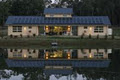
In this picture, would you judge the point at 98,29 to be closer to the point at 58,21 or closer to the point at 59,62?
the point at 58,21

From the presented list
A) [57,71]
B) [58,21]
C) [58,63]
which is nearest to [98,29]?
[58,21]

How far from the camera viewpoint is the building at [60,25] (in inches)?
2136

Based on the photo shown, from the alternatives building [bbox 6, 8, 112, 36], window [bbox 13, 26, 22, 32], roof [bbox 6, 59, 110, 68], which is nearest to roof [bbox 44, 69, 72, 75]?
roof [bbox 6, 59, 110, 68]

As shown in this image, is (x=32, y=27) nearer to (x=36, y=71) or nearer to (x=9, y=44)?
(x=9, y=44)

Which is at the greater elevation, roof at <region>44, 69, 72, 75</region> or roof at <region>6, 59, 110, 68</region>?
roof at <region>44, 69, 72, 75</region>

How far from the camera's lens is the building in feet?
178

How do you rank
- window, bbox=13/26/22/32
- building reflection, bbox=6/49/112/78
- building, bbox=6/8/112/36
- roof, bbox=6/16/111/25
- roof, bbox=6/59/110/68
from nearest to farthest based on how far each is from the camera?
Answer: 1. building reflection, bbox=6/49/112/78
2. roof, bbox=6/59/110/68
3. building, bbox=6/8/112/36
4. roof, bbox=6/16/111/25
5. window, bbox=13/26/22/32

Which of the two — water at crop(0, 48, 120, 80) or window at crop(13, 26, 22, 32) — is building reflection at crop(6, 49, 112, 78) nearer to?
water at crop(0, 48, 120, 80)

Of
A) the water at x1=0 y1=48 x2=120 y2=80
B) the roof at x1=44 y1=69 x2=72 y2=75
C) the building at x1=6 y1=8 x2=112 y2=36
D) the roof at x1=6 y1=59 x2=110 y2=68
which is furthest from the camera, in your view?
the building at x1=6 y1=8 x2=112 y2=36

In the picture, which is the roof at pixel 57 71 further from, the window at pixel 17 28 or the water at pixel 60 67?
the window at pixel 17 28

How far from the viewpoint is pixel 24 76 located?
74.3 feet

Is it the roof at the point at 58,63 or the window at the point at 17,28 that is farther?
the window at the point at 17,28

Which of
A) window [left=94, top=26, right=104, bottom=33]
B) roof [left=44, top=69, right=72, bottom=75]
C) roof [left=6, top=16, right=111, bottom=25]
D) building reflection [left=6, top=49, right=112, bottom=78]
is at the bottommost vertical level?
window [left=94, top=26, right=104, bottom=33]

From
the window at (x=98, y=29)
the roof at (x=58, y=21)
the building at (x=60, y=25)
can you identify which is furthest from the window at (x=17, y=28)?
the window at (x=98, y=29)
